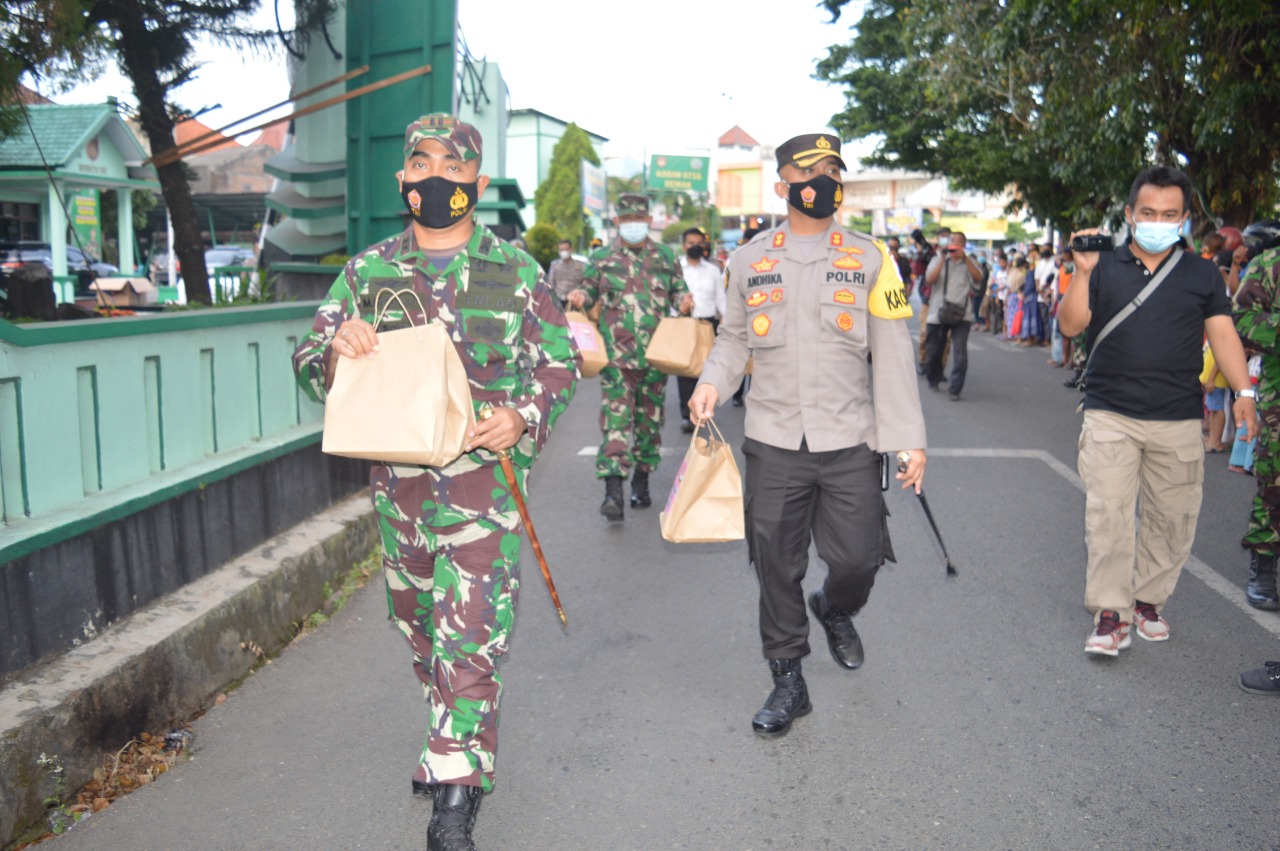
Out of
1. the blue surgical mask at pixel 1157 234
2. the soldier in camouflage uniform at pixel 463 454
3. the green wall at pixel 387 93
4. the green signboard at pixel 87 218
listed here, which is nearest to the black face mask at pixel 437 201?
the soldier in camouflage uniform at pixel 463 454

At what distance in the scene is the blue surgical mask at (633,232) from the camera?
7941 mm

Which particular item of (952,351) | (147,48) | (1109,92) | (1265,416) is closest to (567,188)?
(1109,92)

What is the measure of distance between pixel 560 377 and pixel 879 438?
3.86 ft

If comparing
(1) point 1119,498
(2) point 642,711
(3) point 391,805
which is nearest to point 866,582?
(2) point 642,711

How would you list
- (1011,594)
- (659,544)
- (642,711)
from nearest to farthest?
(642,711) < (1011,594) < (659,544)

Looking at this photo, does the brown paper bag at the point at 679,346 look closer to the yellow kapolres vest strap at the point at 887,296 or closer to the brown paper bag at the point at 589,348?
the brown paper bag at the point at 589,348

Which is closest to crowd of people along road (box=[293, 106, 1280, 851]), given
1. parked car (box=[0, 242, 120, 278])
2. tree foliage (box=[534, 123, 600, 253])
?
parked car (box=[0, 242, 120, 278])

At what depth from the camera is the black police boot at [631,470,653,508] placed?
25.9 feet

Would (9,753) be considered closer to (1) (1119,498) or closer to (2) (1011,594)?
(1) (1119,498)

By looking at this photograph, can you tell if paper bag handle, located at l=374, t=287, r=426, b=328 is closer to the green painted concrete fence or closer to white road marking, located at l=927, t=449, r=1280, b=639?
the green painted concrete fence

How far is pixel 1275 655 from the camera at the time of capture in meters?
5.07

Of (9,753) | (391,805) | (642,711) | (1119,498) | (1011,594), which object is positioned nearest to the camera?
(9,753)

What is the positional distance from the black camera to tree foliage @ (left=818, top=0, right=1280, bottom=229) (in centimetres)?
743

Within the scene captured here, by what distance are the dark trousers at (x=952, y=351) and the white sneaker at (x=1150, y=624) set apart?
8131mm
